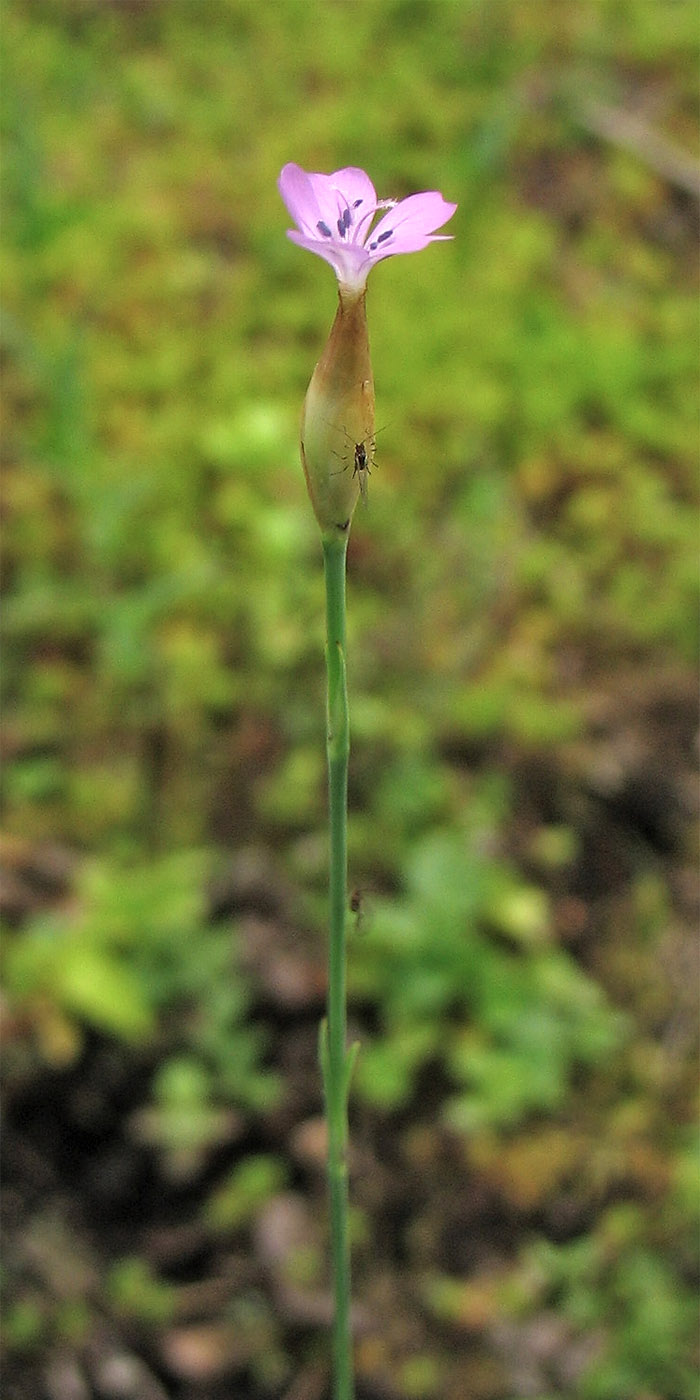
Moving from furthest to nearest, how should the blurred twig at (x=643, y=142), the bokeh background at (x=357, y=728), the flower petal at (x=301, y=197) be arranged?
the blurred twig at (x=643, y=142) → the bokeh background at (x=357, y=728) → the flower petal at (x=301, y=197)

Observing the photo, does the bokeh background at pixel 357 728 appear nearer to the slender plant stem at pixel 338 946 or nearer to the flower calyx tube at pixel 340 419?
the slender plant stem at pixel 338 946

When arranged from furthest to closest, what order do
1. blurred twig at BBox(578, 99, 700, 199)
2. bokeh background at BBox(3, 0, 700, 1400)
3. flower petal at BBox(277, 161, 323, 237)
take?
blurred twig at BBox(578, 99, 700, 199) < bokeh background at BBox(3, 0, 700, 1400) < flower petal at BBox(277, 161, 323, 237)

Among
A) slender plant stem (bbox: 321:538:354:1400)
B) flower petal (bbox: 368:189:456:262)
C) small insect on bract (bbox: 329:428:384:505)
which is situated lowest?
slender plant stem (bbox: 321:538:354:1400)

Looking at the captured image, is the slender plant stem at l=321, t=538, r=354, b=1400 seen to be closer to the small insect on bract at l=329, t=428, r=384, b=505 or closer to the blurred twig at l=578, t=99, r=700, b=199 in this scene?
the small insect on bract at l=329, t=428, r=384, b=505

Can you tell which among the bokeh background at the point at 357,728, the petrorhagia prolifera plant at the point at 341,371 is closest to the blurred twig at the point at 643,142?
the bokeh background at the point at 357,728

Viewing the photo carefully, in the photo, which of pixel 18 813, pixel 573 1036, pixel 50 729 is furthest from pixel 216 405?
pixel 573 1036

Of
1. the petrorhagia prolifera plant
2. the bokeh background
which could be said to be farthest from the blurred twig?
the petrorhagia prolifera plant

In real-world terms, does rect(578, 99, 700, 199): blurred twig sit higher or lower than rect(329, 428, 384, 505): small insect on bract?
higher
